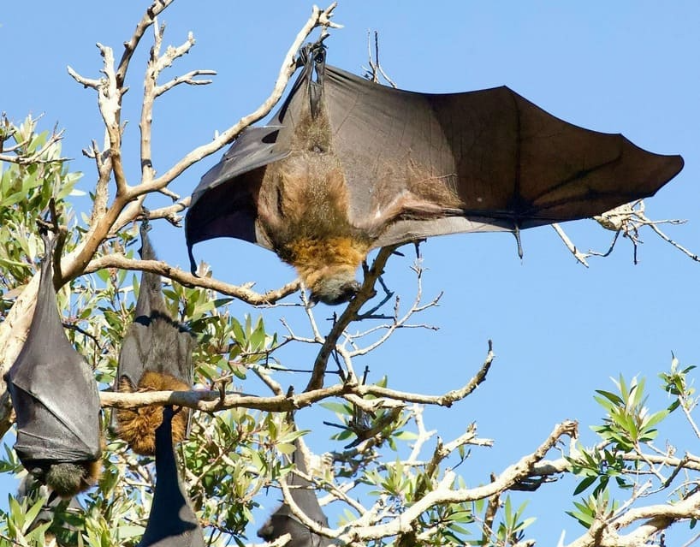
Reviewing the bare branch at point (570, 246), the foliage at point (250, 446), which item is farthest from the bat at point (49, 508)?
the bare branch at point (570, 246)

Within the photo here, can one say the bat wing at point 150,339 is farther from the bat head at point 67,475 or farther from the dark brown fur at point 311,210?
the dark brown fur at point 311,210

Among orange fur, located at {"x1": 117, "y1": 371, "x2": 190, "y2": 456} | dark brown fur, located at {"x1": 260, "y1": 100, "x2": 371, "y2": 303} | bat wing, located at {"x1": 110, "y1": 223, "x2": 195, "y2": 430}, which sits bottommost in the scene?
orange fur, located at {"x1": 117, "y1": 371, "x2": 190, "y2": 456}

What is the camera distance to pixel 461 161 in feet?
26.7

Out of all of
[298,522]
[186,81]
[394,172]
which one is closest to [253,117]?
[186,81]

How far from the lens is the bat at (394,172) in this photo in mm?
7402

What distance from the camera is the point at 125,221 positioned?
6.17 metres

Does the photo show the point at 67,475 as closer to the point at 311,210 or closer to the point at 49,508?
the point at 49,508

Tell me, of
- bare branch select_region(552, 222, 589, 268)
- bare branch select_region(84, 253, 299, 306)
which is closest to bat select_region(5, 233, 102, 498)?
bare branch select_region(84, 253, 299, 306)

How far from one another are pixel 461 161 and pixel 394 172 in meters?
0.58

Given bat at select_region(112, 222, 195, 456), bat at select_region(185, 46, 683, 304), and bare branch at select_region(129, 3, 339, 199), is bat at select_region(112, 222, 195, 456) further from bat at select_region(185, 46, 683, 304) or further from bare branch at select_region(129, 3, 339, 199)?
bare branch at select_region(129, 3, 339, 199)

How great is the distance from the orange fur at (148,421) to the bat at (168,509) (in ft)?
3.35

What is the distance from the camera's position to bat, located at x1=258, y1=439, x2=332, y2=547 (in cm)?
975

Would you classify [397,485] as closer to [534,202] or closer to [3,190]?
[534,202]

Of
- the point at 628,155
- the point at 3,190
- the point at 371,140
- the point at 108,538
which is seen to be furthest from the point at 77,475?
the point at 628,155
